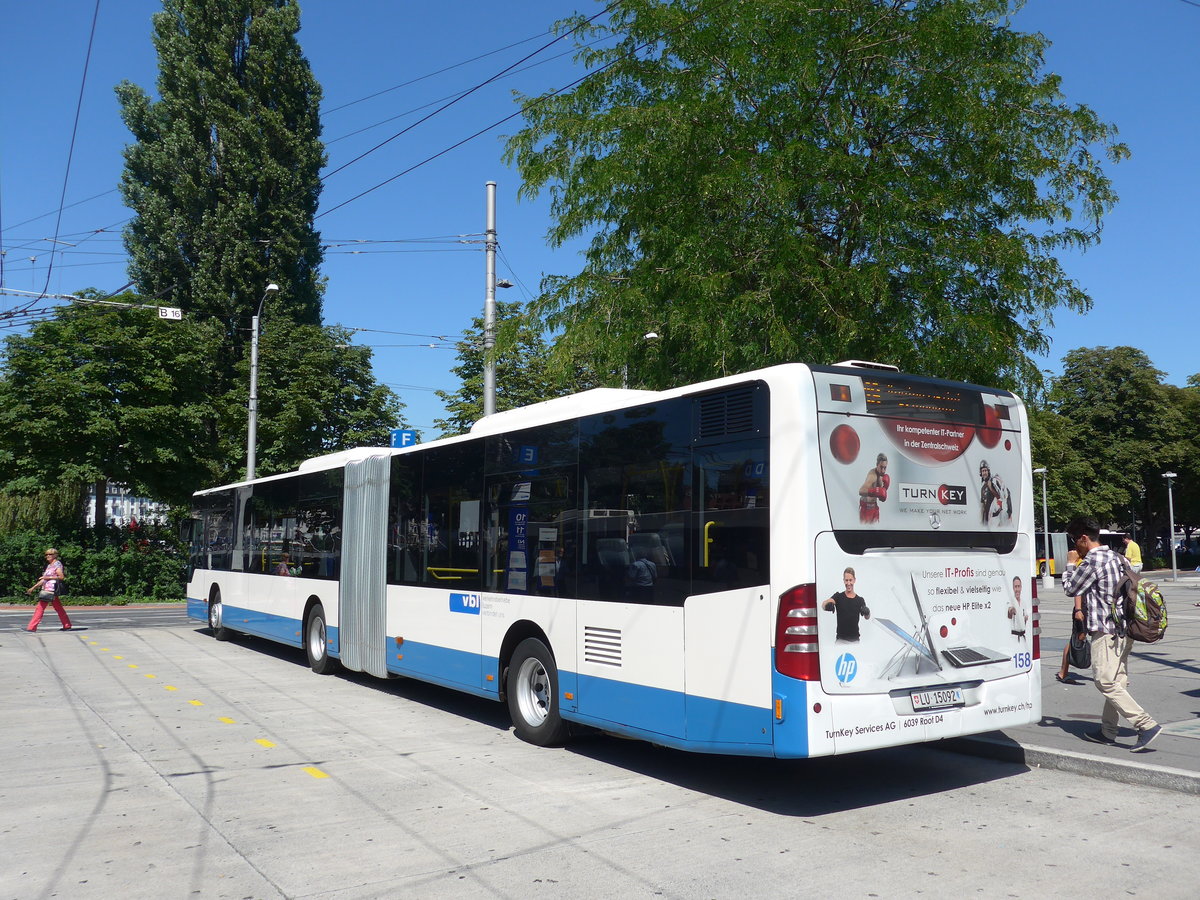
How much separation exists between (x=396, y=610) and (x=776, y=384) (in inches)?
267

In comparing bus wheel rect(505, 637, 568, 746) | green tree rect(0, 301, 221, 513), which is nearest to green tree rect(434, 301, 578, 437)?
green tree rect(0, 301, 221, 513)

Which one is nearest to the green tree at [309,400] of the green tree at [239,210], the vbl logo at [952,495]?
the green tree at [239,210]

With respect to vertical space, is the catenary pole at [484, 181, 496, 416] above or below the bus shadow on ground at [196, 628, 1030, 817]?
above

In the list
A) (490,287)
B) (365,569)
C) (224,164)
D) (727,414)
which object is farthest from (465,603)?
(224,164)

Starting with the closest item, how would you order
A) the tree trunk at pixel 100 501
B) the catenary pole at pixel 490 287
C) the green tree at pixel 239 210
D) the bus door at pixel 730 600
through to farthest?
the bus door at pixel 730 600 → the catenary pole at pixel 490 287 → the tree trunk at pixel 100 501 → the green tree at pixel 239 210

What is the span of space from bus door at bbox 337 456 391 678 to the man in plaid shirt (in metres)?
7.69

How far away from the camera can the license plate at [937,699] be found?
6.89 meters

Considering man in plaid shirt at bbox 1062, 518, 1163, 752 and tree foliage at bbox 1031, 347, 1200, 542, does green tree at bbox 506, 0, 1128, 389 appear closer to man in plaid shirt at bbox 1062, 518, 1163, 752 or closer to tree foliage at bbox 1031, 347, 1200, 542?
man in plaid shirt at bbox 1062, 518, 1163, 752

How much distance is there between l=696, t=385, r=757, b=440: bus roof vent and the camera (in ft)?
22.9

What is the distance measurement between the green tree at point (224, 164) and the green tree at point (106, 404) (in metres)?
5.43

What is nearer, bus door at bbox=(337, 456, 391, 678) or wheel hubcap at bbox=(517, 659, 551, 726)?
wheel hubcap at bbox=(517, 659, 551, 726)

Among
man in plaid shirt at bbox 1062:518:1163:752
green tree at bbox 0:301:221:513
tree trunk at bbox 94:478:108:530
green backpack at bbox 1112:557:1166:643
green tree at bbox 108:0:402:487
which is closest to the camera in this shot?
man in plaid shirt at bbox 1062:518:1163:752

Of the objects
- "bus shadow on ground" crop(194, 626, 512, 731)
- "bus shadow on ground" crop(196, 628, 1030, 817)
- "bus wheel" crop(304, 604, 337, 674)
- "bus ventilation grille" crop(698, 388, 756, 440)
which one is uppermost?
"bus ventilation grille" crop(698, 388, 756, 440)

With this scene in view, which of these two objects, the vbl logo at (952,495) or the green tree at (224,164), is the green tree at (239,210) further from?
the vbl logo at (952,495)
